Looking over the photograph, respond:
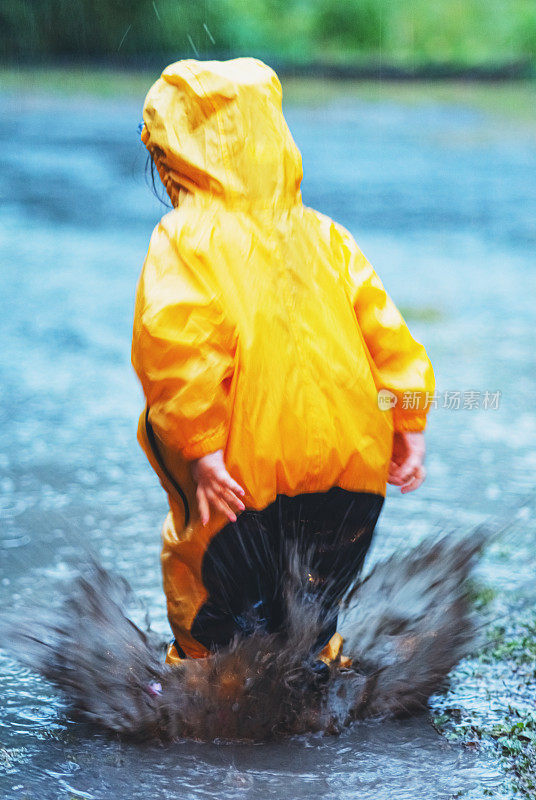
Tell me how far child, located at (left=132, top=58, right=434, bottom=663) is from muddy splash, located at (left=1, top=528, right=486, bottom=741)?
0.09 metres

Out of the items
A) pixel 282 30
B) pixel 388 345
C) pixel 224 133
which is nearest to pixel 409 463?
pixel 388 345

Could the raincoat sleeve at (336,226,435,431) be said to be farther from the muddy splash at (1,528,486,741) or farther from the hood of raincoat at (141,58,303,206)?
the muddy splash at (1,528,486,741)

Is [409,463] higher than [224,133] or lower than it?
lower

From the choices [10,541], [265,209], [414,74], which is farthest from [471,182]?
[265,209]

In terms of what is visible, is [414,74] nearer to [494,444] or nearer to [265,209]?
[494,444]

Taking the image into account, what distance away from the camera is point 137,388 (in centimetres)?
532

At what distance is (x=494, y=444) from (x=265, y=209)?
2565 millimetres

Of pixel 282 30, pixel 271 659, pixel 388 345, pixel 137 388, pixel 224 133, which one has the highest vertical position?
pixel 224 133

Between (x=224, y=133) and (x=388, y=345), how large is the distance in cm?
59

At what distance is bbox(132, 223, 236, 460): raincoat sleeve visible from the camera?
7.36 feet

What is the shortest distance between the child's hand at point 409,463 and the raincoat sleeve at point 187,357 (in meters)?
0.48

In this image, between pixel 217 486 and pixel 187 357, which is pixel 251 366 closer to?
pixel 187 357

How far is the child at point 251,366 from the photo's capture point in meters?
2.27

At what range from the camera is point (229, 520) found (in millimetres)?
2357
